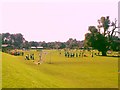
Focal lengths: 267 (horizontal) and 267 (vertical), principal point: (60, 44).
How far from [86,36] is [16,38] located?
116407 millimetres

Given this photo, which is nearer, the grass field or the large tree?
the grass field

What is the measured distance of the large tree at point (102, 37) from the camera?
8344cm

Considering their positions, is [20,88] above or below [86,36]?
below

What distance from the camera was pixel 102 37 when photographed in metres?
83.4

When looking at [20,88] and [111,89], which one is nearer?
[20,88]

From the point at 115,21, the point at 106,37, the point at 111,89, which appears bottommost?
the point at 111,89

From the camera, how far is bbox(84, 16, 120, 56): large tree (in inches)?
3285

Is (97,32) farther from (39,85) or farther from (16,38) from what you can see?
(16,38)

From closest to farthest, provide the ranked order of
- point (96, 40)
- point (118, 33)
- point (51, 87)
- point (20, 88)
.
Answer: point (20, 88), point (51, 87), point (96, 40), point (118, 33)

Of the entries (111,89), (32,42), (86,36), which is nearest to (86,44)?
(86,36)

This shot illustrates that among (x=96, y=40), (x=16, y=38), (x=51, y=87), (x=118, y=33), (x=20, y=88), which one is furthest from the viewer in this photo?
(x=16, y=38)

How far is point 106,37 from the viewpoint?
285 ft

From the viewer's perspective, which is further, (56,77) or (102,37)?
(102,37)

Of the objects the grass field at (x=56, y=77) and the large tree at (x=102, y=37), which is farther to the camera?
the large tree at (x=102, y=37)
